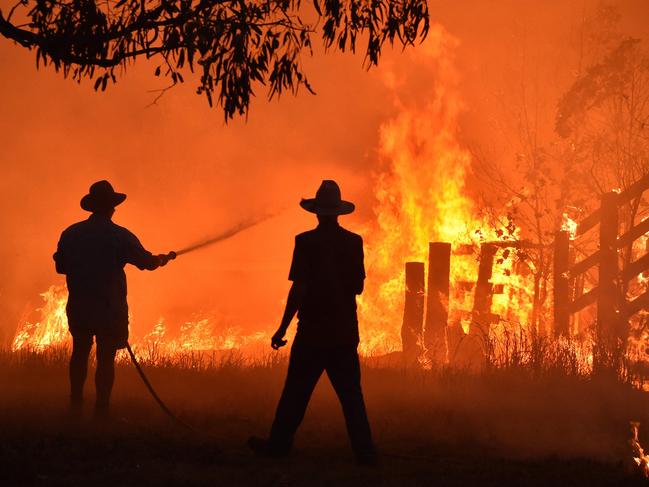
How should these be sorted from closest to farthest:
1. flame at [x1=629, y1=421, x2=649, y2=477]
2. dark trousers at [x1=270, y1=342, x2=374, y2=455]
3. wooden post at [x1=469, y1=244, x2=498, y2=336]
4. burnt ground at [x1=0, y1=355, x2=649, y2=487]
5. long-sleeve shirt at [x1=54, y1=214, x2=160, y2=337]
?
burnt ground at [x1=0, y1=355, x2=649, y2=487] → dark trousers at [x1=270, y1=342, x2=374, y2=455] → flame at [x1=629, y1=421, x2=649, y2=477] → long-sleeve shirt at [x1=54, y1=214, x2=160, y2=337] → wooden post at [x1=469, y1=244, x2=498, y2=336]

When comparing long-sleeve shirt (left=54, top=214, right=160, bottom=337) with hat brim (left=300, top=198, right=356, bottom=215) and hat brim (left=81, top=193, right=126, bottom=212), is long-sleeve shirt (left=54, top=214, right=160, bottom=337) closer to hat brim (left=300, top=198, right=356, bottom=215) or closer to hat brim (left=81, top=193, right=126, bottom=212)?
hat brim (left=81, top=193, right=126, bottom=212)

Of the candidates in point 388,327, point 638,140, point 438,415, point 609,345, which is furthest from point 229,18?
point 638,140

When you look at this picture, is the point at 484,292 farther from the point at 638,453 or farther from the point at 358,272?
the point at 358,272

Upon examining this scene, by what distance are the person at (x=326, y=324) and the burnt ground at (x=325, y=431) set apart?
37 cm

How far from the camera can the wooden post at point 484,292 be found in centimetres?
1309

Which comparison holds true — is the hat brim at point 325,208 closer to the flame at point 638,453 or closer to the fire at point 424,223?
the flame at point 638,453

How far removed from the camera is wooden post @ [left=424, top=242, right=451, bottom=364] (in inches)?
492

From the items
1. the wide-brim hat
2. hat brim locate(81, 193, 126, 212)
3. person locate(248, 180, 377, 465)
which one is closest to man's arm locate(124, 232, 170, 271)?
hat brim locate(81, 193, 126, 212)

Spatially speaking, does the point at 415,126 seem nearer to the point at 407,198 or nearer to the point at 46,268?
the point at 407,198

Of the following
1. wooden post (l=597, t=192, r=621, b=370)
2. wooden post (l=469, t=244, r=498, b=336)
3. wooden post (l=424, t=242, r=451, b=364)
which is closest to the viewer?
wooden post (l=424, t=242, r=451, b=364)

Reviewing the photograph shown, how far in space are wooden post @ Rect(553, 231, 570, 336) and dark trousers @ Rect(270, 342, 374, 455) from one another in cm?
714

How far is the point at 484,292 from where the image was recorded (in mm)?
13195

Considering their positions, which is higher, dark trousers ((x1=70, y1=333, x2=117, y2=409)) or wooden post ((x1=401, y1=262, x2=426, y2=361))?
wooden post ((x1=401, y1=262, x2=426, y2=361))

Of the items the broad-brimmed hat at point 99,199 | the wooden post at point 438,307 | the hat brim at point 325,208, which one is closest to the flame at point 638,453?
the hat brim at point 325,208
